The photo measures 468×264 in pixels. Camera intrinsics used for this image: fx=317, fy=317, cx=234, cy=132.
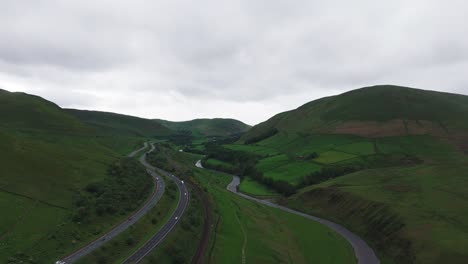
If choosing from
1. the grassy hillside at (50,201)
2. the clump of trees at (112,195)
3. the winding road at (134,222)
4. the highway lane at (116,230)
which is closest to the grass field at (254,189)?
the winding road at (134,222)

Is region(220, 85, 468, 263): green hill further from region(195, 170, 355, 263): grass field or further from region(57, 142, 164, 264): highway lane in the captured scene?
region(57, 142, 164, 264): highway lane

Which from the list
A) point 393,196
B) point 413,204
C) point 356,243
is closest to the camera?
point 356,243

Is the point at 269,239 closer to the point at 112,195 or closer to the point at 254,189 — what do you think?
the point at 112,195

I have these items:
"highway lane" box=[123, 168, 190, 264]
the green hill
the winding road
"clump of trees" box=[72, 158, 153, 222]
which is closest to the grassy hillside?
"clump of trees" box=[72, 158, 153, 222]

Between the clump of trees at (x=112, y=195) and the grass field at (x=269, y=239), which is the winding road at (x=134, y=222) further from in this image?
the grass field at (x=269, y=239)

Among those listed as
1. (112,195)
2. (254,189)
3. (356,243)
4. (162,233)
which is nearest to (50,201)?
(112,195)

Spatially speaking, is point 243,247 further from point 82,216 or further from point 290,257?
point 82,216

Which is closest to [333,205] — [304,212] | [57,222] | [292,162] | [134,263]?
[304,212]
